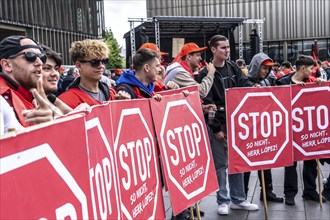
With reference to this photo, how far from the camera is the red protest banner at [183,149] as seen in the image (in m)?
3.56

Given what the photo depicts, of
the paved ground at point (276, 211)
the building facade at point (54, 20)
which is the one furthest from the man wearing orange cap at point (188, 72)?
the building facade at point (54, 20)

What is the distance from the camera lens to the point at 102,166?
2457 mm

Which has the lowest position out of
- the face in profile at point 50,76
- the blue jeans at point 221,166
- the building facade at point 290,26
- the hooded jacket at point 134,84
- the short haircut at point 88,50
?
the blue jeans at point 221,166

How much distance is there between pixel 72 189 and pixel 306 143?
387 centimetres

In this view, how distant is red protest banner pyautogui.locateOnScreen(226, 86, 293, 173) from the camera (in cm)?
471

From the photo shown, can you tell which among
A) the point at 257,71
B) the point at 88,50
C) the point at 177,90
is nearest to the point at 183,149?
the point at 177,90

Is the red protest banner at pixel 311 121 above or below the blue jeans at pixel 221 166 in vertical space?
above

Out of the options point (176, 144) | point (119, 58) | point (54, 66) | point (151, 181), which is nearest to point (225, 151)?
point (176, 144)

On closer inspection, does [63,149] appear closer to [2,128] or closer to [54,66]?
[2,128]

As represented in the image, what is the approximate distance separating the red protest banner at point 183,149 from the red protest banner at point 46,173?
149 cm

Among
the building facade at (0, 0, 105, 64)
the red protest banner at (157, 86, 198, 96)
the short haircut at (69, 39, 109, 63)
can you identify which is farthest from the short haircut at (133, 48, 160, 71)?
the building facade at (0, 0, 105, 64)

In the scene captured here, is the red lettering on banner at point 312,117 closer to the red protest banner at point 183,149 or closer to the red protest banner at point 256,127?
the red protest banner at point 256,127

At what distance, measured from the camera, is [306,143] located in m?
5.12

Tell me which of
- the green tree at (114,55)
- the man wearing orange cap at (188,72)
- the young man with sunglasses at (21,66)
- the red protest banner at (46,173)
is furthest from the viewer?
the green tree at (114,55)
